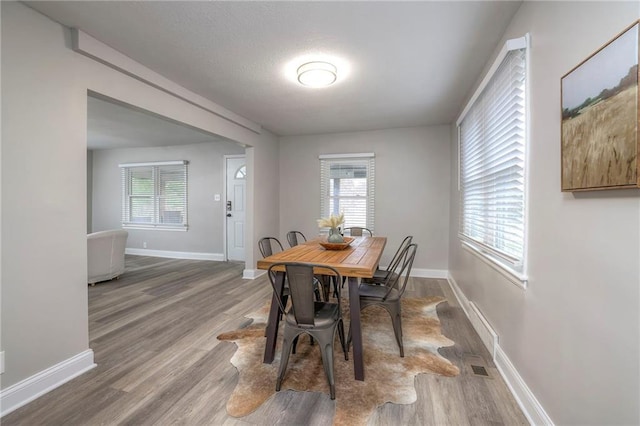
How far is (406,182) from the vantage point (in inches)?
188

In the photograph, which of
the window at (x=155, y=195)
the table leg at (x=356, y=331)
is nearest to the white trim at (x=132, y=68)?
the table leg at (x=356, y=331)

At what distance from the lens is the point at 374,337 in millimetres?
2529

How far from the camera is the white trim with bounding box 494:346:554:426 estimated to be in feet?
4.81

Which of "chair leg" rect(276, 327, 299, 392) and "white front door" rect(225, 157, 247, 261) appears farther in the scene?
"white front door" rect(225, 157, 247, 261)

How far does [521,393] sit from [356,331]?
3.42 feet

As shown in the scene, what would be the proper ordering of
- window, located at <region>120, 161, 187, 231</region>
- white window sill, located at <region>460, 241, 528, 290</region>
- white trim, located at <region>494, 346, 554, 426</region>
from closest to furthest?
white trim, located at <region>494, 346, 554, 426</region> < white window sill, located at <region>460, 241, 528, 290</region> < window, located at <region>120, 161, 187, 231</region>

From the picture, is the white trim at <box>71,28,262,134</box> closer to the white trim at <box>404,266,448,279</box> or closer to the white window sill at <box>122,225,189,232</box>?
the white window sill at <box>122,225,189,232</box>

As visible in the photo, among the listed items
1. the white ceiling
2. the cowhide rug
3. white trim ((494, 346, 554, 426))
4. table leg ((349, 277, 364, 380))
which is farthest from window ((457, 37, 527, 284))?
table leg ((349, 277, 364, 380))

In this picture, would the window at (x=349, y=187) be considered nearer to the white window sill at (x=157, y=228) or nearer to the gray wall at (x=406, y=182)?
the gray wall at (x=406, y=182)

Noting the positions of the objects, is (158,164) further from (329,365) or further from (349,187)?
(329,365)

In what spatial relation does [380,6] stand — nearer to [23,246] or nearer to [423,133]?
[23,246]

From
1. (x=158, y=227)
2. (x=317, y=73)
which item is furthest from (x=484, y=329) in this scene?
(x=158, y=227)

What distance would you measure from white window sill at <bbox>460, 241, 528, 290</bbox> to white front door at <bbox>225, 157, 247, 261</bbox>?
4.48m

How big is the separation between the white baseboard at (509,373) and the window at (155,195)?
5883 millimetres
